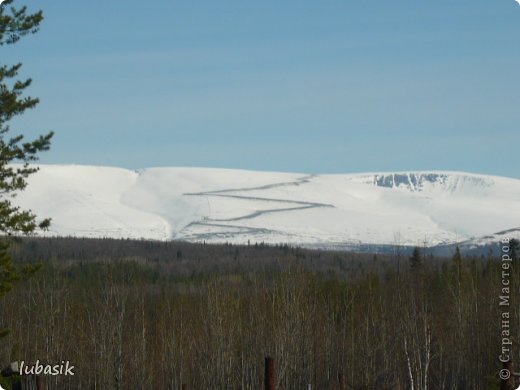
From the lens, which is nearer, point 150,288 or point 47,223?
point 47,223

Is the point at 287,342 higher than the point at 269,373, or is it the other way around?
the point at 287,342

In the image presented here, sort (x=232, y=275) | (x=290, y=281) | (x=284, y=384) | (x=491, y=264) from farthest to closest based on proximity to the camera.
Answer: (x=232, y=275) < (x=491, y=264) < (x=290, y=281) < (x=284, y=384)

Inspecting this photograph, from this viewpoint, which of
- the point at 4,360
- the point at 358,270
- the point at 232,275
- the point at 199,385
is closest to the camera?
the point at 4,360

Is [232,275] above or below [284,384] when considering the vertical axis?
above

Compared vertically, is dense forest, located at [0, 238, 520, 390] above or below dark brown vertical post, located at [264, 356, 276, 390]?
above

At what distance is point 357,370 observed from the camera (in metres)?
63.3

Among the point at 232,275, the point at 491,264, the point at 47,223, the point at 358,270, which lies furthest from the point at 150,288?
the point at 47,223

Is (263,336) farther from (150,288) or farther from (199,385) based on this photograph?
(150,288)

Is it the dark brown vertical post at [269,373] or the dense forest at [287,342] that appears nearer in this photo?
the dark brown vertical post at [269,373]

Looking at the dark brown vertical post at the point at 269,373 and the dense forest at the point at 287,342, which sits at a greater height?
the dense forest at the point at 287,342

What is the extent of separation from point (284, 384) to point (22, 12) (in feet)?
90.4

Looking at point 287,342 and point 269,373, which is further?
point 287,342

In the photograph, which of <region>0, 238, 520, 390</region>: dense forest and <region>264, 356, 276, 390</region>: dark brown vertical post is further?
<region>0, 238, 520, 390</region>: dense forest

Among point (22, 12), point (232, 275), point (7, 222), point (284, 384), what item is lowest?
point (284, 384)
